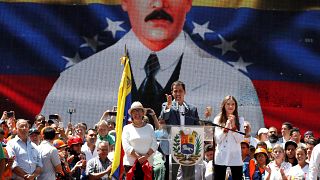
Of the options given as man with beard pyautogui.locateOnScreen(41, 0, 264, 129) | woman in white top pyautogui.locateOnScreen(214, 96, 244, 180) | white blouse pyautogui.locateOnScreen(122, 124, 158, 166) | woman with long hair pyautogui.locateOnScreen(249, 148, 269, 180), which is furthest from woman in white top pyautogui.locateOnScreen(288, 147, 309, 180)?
man with beard pyautogui.locateOnScreen(41, 0, 264, 129)

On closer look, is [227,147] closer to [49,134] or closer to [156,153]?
[156,153]

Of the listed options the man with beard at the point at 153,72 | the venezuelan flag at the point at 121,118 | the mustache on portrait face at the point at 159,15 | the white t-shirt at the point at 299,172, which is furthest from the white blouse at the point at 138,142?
the mustache on portrait face at the point at 159,15

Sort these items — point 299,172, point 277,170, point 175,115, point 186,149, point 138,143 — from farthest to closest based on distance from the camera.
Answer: point 277,170
point 175,115
point 299,172
point 138,143
point 186,149

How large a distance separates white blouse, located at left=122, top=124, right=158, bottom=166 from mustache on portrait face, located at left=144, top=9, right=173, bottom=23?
22.3 ft

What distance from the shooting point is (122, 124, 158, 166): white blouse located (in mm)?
11188

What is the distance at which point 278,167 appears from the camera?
12039 millimetres

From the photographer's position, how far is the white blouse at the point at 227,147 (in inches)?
436

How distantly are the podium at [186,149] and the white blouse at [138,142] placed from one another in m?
0.22

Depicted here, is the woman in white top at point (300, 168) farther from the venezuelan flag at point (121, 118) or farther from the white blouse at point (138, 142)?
the venezuelan flag at point (121, 118)

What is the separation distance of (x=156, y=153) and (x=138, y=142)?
723mm

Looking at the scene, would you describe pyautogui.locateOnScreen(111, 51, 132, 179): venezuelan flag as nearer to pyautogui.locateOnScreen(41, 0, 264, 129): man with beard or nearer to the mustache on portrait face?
pyautogui.locateOnScreen(41, 0, 264, 129): man with beard

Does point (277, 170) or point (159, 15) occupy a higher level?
point (159, 15)

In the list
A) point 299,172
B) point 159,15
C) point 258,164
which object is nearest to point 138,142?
point 299,172

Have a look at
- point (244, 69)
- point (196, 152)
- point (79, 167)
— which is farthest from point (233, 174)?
point (244, 69)
